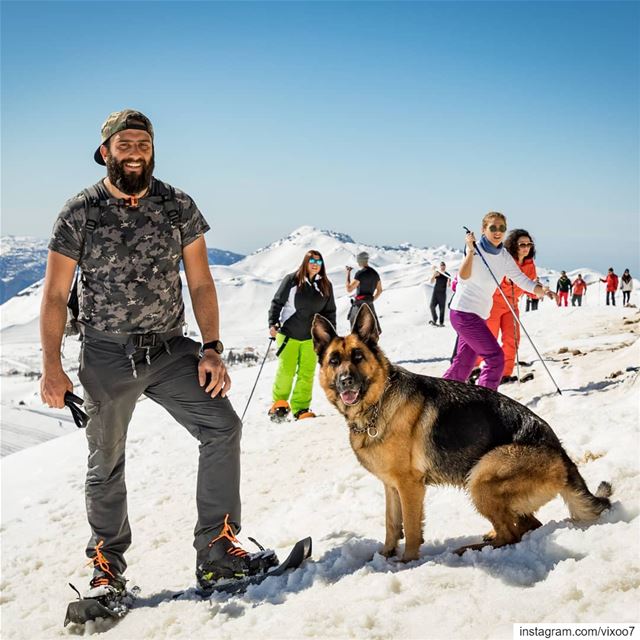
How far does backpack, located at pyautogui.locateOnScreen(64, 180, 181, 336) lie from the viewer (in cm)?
376

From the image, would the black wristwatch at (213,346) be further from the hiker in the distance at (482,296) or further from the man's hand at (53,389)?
the hiker in the distance at (482,296)

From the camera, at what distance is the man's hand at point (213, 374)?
396 cm

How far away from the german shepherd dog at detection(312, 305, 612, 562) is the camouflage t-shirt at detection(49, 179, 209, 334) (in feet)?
4.28

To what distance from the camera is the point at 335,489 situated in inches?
220

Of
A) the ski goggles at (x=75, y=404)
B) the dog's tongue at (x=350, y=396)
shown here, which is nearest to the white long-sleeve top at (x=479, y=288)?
the dog's tongue at (x=350, y=396)

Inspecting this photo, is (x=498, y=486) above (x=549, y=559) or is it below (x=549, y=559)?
above

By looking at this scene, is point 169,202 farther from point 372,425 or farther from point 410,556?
point 410,556

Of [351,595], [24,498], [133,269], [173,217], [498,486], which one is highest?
[173,217]

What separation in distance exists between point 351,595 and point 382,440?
113cm

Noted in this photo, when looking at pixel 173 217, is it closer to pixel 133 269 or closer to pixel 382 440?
pixel 133 269

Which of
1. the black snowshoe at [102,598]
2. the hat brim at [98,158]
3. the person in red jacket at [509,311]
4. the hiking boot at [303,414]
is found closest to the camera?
the black snowshoe at [102,598]

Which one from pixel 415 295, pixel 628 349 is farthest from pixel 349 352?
pixel 415 295

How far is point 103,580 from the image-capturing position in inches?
147

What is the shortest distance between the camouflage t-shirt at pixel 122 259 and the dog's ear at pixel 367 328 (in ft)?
5.02
